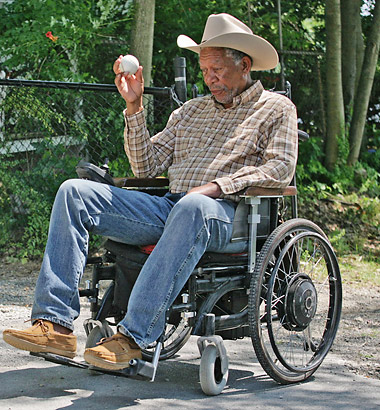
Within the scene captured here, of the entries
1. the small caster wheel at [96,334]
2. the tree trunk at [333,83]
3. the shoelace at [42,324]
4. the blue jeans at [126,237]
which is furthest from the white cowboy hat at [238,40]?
the tree trunk at [333,83]

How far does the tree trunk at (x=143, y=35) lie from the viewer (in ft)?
19.9

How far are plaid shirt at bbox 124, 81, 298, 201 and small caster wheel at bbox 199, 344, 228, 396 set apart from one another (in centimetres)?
66

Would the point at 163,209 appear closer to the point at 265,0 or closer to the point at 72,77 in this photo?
the point at 72,77

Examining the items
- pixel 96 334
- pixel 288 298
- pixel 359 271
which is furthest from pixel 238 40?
pixel 359 271

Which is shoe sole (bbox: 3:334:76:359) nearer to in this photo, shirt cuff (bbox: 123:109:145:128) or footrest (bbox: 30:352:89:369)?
footrest (bbox: 30:352:89:369)

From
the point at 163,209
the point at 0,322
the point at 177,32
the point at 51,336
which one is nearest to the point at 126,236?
the point at 163,209

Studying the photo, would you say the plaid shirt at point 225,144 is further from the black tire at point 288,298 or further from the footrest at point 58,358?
the footrest at point 58,358

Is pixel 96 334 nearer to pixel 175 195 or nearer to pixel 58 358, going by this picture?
pixel 58 358

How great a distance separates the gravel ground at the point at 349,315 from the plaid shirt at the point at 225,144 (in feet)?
3.37

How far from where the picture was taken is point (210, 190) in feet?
10.7

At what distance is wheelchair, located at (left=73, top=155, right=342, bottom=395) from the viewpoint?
124 inches

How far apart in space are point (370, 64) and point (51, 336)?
Result: 6052mm

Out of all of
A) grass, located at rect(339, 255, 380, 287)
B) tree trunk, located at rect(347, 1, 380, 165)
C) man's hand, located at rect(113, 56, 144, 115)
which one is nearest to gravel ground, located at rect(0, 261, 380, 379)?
grass, located at rect(339, 255, 380, 287)

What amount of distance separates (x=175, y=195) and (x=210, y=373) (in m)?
0.91
